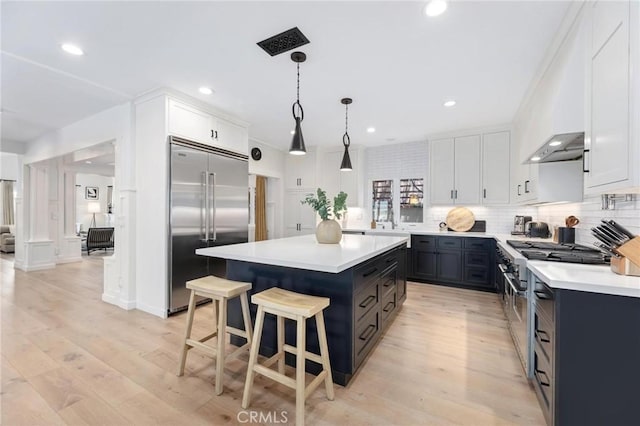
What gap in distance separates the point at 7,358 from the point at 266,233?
4086 mm

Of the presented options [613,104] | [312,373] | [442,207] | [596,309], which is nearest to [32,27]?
[312,373]

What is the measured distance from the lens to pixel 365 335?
2.21m

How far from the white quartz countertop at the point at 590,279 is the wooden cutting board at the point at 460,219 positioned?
3203 mm

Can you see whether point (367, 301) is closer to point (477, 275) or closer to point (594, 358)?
point (594, 358)

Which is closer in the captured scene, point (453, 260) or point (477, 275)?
point (477, 275)

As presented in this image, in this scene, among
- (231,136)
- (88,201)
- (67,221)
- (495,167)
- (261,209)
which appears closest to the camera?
(231,136)

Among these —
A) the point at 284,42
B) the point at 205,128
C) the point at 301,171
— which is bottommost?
the point at 301,171

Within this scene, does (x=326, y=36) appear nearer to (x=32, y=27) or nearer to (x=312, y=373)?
(x=32, y=27)

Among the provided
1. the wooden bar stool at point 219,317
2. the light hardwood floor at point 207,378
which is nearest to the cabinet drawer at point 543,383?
the light hardwood floor at point 207,378

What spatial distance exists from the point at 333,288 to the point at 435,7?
2091 mm

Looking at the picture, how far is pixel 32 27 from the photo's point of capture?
215 centimetres

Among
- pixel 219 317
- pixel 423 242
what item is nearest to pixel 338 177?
pixel 423 242

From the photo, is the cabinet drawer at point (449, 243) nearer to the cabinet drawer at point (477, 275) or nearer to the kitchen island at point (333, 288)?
the cabinet drawer at point (477, 275)

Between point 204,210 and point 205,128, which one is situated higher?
point 205,128
